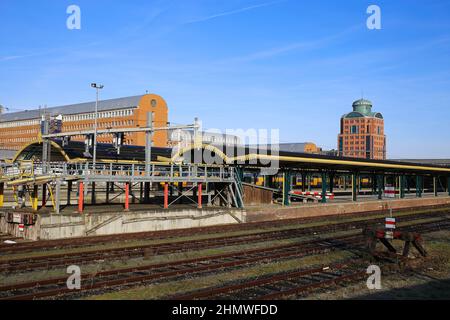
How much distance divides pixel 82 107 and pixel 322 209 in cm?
8712

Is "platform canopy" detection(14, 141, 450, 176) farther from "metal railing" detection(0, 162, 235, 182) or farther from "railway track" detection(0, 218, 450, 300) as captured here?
"railway track" detection(0, 218, 450, 300)

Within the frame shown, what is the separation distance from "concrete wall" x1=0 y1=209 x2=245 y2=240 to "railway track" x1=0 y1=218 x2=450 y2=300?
9.35 m

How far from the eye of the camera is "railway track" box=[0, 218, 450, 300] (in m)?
12.5

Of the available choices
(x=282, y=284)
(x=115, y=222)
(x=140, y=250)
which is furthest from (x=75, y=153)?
(x=282, y=284)

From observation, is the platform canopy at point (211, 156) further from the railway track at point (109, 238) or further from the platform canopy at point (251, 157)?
the railway track at point (109, 238)

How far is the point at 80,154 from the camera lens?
37719 mm

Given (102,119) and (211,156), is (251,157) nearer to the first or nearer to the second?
(211,156)

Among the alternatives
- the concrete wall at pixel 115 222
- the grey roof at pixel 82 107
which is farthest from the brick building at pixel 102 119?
the concrete wall at pixel 115 222

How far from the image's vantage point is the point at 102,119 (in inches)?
4186

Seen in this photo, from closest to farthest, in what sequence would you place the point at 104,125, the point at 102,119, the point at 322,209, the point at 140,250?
the point at 140,250, the point at 322,209, the point at 102,119, the point at 104,125

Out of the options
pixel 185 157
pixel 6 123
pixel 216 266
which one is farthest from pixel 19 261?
pixel 6 123

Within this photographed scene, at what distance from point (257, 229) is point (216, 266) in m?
12.8

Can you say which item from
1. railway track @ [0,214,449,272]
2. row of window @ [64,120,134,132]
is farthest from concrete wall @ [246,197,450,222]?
Result: row of window @ [64,120,134,132]
